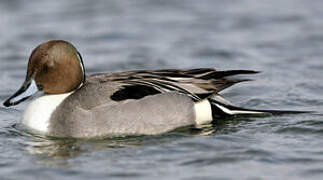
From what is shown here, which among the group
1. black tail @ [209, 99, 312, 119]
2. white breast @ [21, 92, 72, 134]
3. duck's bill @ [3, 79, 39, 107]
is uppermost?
duck's bill @ [3, 79, 39, 107]

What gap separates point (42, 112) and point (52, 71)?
42 cm

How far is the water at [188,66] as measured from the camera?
7016mm

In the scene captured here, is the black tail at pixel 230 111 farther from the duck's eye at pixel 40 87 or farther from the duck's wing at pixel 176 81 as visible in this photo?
the duck's eye at pixel 40 87

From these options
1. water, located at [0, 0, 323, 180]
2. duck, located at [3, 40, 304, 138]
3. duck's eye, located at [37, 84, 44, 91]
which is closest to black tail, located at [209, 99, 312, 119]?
water, located at [0, 0, 323, 180]

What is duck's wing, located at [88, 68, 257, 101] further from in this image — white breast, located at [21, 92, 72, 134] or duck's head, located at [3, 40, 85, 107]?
white breast, located at [21, 92, 72, 134]

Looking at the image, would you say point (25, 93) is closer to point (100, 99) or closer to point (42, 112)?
point (42, 112)

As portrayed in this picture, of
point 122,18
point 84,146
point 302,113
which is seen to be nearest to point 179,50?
point 122,18

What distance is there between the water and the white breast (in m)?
0.13

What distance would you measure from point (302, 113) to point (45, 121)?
2.77m

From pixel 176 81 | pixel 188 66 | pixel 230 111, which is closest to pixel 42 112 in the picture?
pixel 176 81

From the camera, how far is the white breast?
791 centimetres

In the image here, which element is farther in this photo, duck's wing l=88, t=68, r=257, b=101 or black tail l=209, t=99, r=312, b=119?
black tail l=209, t=99, r=312, b=119

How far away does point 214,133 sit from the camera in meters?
7.99

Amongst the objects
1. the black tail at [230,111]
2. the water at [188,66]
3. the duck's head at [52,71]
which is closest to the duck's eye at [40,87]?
the duck's head at [52,71]
